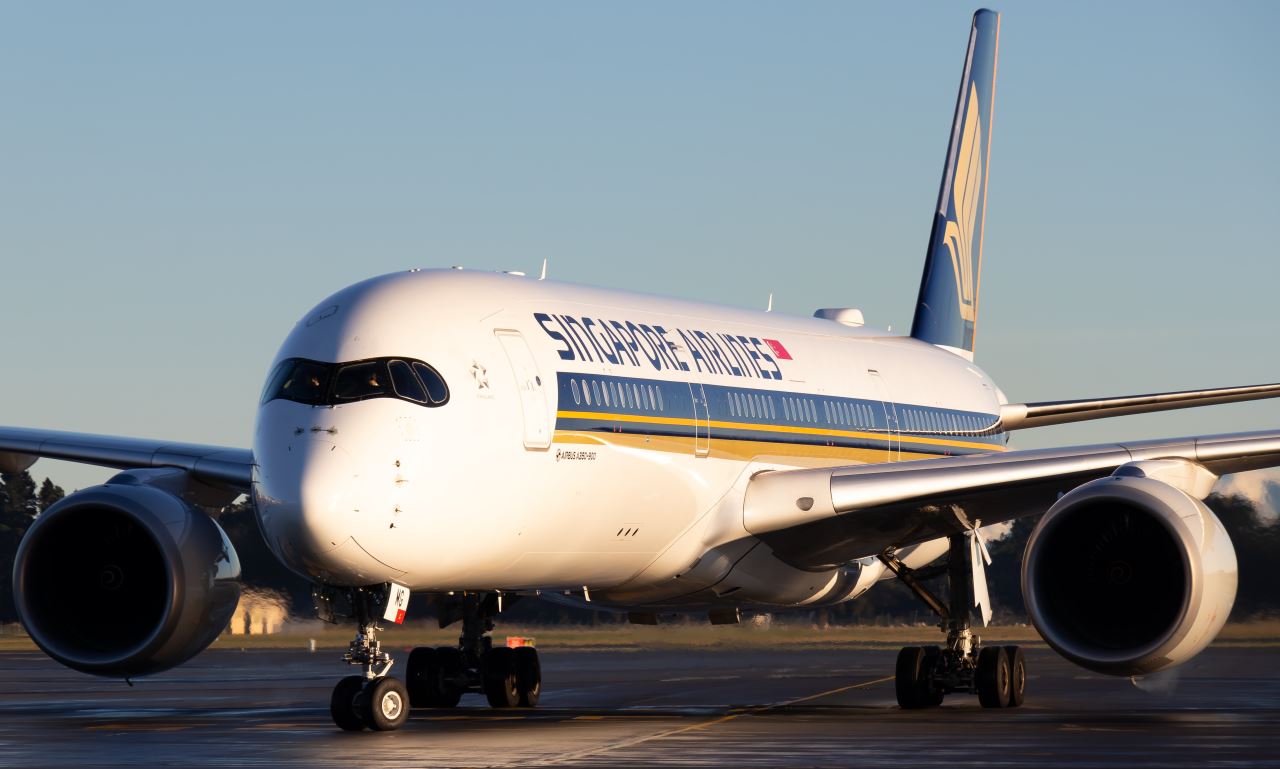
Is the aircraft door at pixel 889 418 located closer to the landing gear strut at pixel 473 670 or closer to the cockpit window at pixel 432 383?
the landing gear strut at pixel 473 670

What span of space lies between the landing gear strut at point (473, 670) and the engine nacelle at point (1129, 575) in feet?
20.9

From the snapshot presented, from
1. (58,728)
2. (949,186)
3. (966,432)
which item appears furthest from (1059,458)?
(949,186)

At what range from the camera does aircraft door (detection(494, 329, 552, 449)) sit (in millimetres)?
18408

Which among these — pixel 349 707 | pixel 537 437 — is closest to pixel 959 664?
pixel 537 437

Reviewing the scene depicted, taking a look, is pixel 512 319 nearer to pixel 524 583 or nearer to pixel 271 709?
pixel 524 583

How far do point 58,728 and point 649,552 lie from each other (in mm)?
5975

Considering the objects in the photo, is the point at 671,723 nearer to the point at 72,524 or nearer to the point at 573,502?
the point at 573,502

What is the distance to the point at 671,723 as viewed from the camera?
748 inches

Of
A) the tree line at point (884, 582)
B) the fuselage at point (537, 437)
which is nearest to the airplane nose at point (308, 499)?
the fuselage at point (537, 437)

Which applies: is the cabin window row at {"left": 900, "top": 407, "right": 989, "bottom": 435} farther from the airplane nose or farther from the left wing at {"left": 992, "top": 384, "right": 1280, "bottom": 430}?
the airplane nose

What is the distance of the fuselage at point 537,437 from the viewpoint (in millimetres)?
16828

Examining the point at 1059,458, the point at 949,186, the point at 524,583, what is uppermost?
the point at 949,186

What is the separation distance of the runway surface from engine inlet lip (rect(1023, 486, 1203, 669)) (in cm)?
67

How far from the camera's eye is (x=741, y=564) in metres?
21.9
